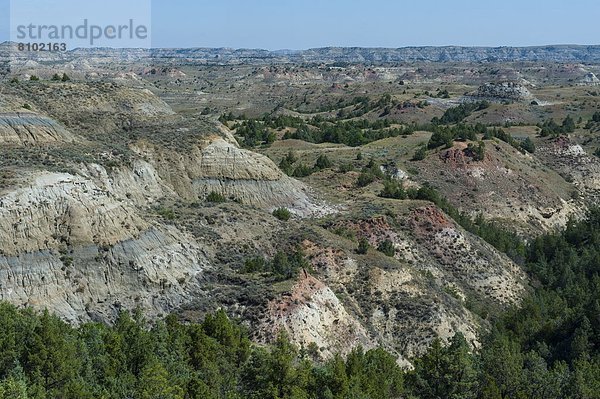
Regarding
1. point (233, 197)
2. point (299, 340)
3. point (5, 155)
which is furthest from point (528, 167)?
point (5, 155)

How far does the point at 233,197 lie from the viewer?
58469 millimetres

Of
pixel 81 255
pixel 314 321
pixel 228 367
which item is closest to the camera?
pixel 228 367

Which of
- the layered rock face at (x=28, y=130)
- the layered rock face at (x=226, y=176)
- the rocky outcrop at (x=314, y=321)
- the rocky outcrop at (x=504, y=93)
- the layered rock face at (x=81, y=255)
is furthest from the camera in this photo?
the rocky outcrop at (x=504, y=93)

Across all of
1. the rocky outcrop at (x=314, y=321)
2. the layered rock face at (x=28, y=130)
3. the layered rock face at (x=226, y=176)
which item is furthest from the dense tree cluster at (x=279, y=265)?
the layered rock face at (x=28, y=130)

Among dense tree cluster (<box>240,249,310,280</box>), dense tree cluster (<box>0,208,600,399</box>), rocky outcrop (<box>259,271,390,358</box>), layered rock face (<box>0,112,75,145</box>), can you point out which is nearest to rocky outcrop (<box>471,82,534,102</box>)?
dense tree cluster (<box>240,249,310,280</box>)

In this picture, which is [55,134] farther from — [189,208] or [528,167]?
[528,167]

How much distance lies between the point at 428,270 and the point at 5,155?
33.3 m

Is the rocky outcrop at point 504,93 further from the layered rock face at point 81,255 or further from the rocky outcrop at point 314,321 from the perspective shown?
the layered rock face at point 81,255

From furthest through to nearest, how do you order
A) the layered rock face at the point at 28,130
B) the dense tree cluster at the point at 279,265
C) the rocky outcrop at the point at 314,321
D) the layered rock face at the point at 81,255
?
the layered rock face at the point at 28,130 → the dense tree cluster at the point at 279,265 → the rocky outcrop at the point at 314,321 → the layered rock face at the point at 81,255

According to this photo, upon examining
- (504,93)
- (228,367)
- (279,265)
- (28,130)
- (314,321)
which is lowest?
(314,321)

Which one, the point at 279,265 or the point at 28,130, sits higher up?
the point at 28,130

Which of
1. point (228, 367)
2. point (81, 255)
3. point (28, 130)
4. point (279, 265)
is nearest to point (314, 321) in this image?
point (279, 265)

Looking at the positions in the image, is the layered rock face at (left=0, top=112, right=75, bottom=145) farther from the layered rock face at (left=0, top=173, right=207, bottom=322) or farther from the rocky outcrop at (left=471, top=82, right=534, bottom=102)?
the rocky outcrop at (left=471, top=82, right=534, bottom=102)

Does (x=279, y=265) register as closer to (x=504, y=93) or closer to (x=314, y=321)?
(x=314, y=321)
